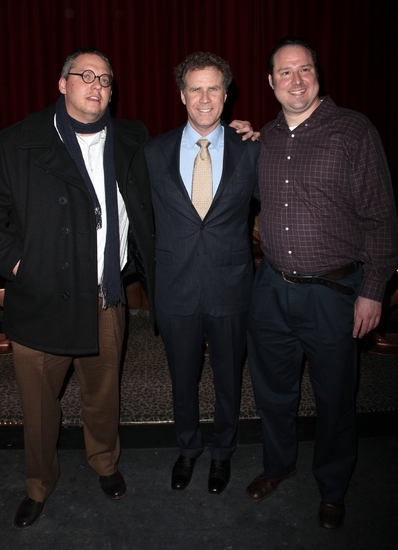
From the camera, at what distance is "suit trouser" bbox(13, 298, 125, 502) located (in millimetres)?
1607

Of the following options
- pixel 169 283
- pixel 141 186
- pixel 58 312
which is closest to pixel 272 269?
pixel 169 283

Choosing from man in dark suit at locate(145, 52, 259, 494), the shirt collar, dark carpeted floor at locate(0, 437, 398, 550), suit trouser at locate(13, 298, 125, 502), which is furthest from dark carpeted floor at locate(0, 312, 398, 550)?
the shirt collar

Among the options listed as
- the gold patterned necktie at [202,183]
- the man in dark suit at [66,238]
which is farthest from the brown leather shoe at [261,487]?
the gold patterned necktie at [202,183]

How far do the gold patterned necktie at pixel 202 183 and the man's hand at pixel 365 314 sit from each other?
1.97ft

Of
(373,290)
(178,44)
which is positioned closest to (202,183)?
(373,290)

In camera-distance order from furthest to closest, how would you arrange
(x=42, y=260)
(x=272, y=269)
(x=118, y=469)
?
(x=118, y=469) < (x=272, y=269) < (x=42, y=260)

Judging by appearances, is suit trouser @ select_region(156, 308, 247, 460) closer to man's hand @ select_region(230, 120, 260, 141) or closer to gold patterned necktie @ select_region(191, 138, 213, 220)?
gold patterned necktie @ select_region(191, 138, 213, 220)

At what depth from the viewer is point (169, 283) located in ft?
5.49

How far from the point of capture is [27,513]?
1.70 meters

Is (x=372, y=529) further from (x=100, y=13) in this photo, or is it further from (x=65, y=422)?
(x=100, y=13)

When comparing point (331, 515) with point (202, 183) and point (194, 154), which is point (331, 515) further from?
point (194, 154)

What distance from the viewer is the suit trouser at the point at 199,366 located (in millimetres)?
1712

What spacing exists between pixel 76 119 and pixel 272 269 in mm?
830

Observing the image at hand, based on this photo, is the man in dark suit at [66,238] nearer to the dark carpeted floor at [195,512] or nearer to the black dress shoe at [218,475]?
the dark carpeted floor at [195,512]
